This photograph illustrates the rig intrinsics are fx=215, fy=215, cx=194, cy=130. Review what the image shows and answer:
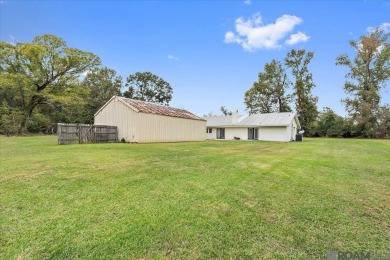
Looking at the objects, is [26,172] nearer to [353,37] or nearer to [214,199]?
[214,199]

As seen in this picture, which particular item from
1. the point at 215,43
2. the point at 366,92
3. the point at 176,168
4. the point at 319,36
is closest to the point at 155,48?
the point at 215,43

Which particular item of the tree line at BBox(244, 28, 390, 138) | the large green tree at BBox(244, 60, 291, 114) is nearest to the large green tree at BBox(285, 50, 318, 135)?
the tree line at BBox(244, 28, 390, 138)

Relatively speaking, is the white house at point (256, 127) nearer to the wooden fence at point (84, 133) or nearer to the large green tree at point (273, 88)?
the large green tree at point (273, 88)

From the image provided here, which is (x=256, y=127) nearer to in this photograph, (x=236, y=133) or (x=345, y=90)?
(x=236, y=133)

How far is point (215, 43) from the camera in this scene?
2055 centimetres

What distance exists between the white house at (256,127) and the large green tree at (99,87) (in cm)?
2311

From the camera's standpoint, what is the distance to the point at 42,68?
86.6 ft

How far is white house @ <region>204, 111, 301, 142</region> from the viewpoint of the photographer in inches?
979

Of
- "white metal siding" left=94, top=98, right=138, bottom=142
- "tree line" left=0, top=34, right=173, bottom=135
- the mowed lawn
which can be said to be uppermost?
"tree line" left=0, top=34, right=173, bottom=135

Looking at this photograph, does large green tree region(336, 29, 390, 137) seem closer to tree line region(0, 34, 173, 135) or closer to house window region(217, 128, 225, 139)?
house window region(217, 128, 225, 139)

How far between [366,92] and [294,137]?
56.0 ft

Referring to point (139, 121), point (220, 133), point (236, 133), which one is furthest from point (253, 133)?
point (139, 121)

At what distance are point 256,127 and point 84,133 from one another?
19.4 meters

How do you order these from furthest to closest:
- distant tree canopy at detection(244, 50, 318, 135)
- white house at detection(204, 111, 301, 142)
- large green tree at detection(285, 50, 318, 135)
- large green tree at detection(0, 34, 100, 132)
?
distant tree canopy at detection(244, 50, 318, 135) → large green tree at detection(285, 50, 318, 135) → large green tree at detection(0, 34, 100, 132) → white house at detection(204, 111, 301, 142)
